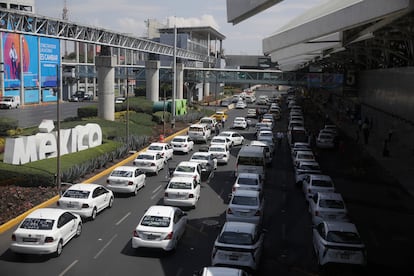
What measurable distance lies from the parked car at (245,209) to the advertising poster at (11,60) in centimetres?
5915

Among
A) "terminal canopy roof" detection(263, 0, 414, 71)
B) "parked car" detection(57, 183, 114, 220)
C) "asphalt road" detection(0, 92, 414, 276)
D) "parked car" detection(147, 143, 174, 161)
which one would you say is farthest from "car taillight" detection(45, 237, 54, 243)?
"parked car" detection(147, 143, 174, 161)

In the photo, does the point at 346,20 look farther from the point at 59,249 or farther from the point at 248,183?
the point at 59,249

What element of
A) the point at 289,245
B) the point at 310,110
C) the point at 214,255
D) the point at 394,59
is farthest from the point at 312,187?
the point at 310,110

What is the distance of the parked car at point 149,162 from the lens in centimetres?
2842

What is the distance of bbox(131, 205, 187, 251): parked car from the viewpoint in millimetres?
15273

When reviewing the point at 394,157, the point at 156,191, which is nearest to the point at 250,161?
the point at 156,191

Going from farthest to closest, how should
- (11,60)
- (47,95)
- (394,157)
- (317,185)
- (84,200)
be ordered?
(47,95) < (11,60) < (394,157) < (317,185) < (84,200)

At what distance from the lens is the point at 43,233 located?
1474 centimetres

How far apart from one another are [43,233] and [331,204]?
34.4ft

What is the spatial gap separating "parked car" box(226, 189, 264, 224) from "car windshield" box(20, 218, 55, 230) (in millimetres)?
6336

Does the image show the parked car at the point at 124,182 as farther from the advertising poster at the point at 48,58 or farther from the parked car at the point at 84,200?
the advertising poster at the point at 48,58

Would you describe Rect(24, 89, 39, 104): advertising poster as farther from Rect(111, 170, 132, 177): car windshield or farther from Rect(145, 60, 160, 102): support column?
Rect(111, 170, 132, 177): car windshield

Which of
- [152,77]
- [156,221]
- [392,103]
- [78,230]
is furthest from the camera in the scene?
[152,77]

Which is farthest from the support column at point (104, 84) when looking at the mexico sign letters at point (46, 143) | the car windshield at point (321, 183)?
the car windshield at point (321, 183)
